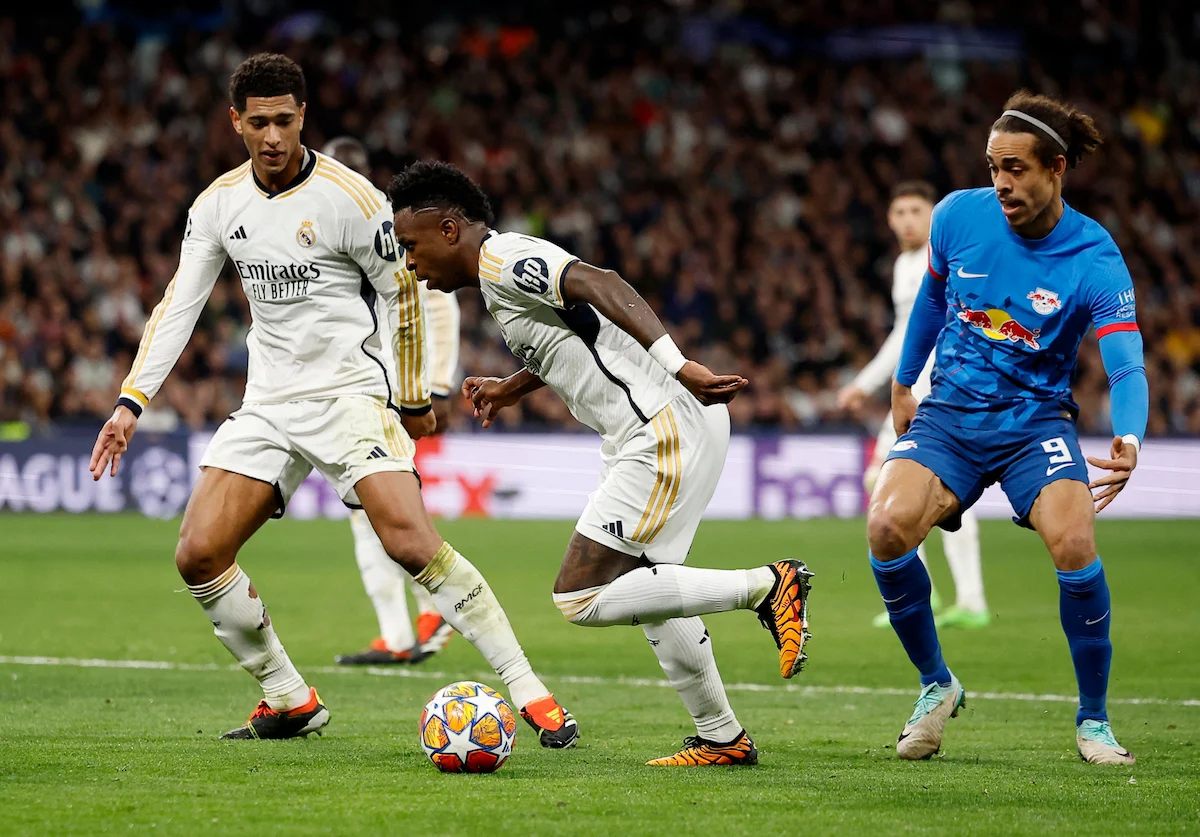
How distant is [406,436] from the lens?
251 inches

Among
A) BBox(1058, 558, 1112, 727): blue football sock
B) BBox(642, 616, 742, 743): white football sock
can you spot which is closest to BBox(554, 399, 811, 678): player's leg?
BBox(642, 616, 742, 743): white football sock

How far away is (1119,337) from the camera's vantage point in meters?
5.57

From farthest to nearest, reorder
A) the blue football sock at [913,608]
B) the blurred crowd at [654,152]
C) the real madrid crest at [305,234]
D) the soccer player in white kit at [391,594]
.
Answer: the blurred crowd at [654,152] < the soccer player in white kit at [391,594] < the real madrid crest at [305,234] < the blue football sock at [913,608]

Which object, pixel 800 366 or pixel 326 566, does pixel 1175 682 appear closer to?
pixel 326 566

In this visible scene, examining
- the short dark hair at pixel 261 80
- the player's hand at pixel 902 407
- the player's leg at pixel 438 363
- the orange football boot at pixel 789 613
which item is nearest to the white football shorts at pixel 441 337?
the player's leg at pixel 438 363

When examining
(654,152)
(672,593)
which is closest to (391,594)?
(672,593)

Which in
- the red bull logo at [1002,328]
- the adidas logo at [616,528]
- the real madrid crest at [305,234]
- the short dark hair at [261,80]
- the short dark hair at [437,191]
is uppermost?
the short dark hair at [261,80]

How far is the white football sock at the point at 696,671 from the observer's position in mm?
5547

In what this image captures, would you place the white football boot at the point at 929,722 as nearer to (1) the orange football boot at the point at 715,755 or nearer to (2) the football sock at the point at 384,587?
(1) the orange football boot at the point at 715,755

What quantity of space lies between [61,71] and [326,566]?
518 inches

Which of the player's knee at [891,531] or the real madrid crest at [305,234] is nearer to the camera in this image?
the player's knee at [891,531]

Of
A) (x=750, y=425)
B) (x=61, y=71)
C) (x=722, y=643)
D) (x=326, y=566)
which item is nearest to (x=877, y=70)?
(x=750, y=425)

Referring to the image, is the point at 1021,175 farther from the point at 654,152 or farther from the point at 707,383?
the point at 654,152

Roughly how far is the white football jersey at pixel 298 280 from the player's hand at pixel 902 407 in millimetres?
1957
